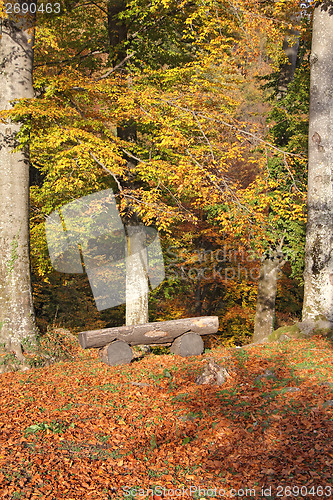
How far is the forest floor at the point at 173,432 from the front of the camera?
3.74 meters

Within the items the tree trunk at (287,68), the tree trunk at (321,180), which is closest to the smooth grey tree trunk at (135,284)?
the tree trunk at (321,180)

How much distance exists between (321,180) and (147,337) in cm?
479

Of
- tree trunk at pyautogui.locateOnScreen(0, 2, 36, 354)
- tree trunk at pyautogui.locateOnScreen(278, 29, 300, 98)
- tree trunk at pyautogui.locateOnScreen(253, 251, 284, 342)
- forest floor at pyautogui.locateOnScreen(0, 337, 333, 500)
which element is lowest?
tree trunk at pyautogui.locateOnScreen(253, 251, 284, 342)

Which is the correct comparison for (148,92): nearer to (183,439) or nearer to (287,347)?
(287,347)

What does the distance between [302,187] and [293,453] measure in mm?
8620

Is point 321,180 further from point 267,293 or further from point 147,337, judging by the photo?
point 267,293

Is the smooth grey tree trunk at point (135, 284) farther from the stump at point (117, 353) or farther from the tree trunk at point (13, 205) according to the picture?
the tree trunk at point (13, 205)

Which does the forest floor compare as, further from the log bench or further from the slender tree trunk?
the slender tree trunk

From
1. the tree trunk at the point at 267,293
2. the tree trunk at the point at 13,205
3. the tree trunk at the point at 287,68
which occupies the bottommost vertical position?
the tree trunk at the point at 267,293

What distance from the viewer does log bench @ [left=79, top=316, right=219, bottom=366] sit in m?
7.72

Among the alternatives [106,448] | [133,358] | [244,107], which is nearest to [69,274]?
[133,358]

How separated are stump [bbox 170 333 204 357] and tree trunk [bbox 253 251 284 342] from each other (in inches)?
197

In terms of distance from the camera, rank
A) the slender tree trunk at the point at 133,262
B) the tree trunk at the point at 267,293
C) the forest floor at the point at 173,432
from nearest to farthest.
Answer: the forest floor at the point at 173,432, the slender tree trunk at the point at 133,262, the tree trunk at the point at 267,293

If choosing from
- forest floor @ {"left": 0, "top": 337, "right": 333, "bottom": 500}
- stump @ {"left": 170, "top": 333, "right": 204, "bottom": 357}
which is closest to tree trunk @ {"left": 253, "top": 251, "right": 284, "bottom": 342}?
A: stump @ {"left": 170, "top": 333, "right": 204, "bottom": 357}
